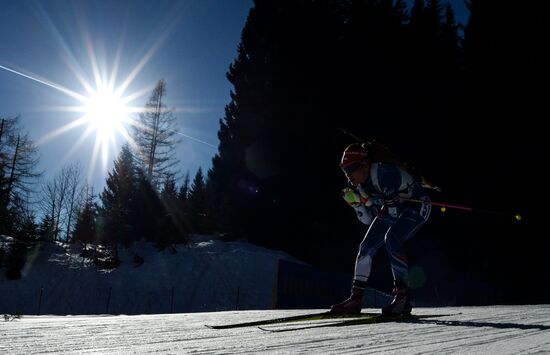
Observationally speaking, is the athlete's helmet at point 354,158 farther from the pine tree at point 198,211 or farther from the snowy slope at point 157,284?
the pine tree at point 198,211

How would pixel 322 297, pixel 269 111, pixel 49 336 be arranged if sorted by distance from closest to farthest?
pixel 49 336 → pixel 322 297 → pixel 269 111

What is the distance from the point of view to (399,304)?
439 centimetres

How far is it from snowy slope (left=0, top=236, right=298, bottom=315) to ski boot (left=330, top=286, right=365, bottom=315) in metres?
17.8

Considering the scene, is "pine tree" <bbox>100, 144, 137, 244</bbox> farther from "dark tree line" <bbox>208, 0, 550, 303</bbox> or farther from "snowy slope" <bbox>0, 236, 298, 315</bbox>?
"dark tree line" <bbox>208, 0, 550, 303</bbox>

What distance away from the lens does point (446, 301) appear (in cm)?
2369

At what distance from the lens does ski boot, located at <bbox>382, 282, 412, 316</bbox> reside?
4.25 metres

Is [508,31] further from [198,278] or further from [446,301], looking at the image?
[198,278]

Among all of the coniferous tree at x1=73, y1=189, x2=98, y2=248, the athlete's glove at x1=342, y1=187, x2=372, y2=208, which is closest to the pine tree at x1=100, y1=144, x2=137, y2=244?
the coniferous tree at x1=73, y1=189, x2=98, y2=248

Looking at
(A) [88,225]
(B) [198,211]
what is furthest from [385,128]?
(A) [88,225]

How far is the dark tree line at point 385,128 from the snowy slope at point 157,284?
184 centimetres

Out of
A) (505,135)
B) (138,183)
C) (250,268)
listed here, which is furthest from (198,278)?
(505,135)

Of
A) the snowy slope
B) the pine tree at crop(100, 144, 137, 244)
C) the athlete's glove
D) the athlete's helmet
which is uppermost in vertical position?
the pine tree at crop(100, 144, 137, 244)

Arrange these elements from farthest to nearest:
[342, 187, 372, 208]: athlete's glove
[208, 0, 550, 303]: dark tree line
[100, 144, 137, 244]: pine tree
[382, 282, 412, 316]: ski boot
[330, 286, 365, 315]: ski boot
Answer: [100, 144, 137, 244]: pine tree, [208, 0, 550, 303]: dark tree line, [342, 187, 372, 208]: athlete's glove, [330, 286, 365, 315]: ski boot, [382, 282, 412, 316]: ski boot

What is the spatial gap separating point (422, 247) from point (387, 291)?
319cm
